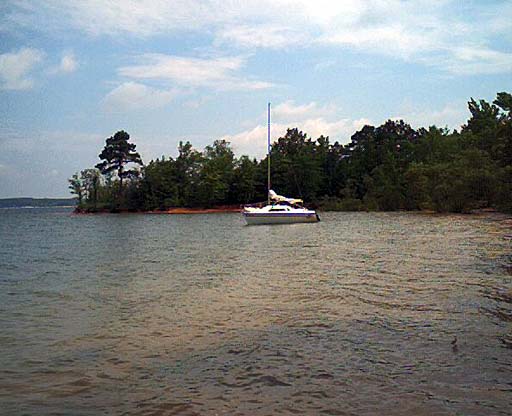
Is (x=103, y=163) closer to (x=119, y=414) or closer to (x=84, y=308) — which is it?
(x=84, y=308)

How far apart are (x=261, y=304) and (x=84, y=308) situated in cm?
419

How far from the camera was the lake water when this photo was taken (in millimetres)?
6867

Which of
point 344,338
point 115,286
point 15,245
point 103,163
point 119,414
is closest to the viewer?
point 119,414

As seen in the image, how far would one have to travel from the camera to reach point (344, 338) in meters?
9.69

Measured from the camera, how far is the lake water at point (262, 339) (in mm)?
6867

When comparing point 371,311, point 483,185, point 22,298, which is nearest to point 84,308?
point 22,298

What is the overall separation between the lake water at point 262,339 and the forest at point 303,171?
58.0 metres

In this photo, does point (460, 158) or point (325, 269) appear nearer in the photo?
point (325, 269)

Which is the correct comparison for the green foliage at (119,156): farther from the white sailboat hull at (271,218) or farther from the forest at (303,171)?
the white sailboat hull at (271,218)

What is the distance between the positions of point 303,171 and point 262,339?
85791mm

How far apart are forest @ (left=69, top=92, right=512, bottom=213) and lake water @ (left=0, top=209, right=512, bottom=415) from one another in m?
58.0

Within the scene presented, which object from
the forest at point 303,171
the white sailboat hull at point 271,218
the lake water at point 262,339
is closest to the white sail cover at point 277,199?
the white sailboat hull at point 271,218

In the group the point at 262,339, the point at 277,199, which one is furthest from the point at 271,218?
the point at 262,339

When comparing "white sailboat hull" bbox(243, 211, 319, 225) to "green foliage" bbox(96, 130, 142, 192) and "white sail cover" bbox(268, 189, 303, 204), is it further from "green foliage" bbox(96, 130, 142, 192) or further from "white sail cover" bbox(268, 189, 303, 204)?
"green foliage" bbox(96, 130, 142, 192)
